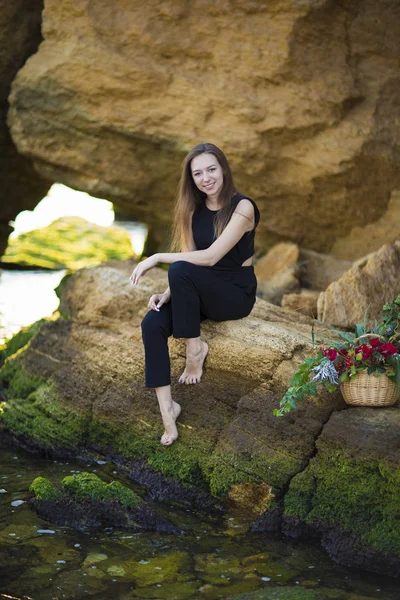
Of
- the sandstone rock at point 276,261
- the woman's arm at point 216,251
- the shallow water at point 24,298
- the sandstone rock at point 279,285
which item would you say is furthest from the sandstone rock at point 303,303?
the shallow water at point 24,298

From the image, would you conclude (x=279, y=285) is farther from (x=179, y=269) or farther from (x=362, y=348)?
(x=362, y=348)

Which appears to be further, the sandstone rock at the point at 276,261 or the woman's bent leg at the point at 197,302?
the sandstone rock at the point at 276,261

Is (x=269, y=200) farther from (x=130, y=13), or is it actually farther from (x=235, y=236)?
(x=235, y=236)

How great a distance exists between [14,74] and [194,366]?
14.9 feet

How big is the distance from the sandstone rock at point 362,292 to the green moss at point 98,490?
206 centimetres

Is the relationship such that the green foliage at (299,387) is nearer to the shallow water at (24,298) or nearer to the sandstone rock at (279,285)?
the sandstone rock at (279,285)

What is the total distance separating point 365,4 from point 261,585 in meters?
5.35

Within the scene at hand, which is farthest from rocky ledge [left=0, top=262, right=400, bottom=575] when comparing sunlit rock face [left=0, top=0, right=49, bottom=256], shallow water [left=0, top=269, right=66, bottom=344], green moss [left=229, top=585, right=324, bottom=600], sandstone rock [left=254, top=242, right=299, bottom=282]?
sunlit rock face [left=0, top=0, right=49, bottom=256]

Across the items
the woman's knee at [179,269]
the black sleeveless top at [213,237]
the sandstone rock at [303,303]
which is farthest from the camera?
the sandstone rock at [303,303]

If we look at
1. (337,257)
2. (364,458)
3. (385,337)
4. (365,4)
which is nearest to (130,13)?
(365,4)

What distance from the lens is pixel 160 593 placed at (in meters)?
3.97

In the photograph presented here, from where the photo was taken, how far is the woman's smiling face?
5.33 meters

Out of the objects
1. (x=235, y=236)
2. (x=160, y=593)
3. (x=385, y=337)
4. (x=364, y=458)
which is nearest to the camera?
(x=160, y=593)

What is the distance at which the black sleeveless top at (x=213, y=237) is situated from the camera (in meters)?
5.45
